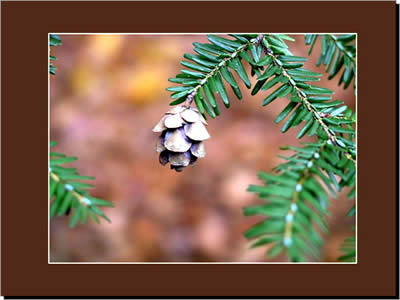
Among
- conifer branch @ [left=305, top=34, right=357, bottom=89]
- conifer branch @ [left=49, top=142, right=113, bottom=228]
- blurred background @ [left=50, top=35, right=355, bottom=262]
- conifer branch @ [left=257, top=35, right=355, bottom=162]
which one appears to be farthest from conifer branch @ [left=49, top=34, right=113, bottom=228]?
blurred background @ [left=50, top=35, right=355, bottom=262]

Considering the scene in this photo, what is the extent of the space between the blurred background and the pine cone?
0.76 meters

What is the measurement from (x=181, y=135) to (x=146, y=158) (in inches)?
39.5

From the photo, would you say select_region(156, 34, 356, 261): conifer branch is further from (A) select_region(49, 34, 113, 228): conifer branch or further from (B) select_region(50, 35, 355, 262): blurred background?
(B) select_region(50, 35, 355, 262): blurred background

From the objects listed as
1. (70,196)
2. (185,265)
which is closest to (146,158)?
(185,265)

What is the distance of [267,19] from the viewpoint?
1.90 ft

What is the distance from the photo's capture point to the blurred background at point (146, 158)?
124cm

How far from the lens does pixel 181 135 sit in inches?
16.8

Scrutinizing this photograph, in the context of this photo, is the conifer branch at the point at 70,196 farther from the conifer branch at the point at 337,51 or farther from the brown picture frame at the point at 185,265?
the conifer branch at the point at 337,51

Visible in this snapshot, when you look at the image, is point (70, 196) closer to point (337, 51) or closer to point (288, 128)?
point (288, 128)

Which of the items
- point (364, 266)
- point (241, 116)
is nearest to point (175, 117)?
point (364, 266)

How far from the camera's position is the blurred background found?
4.08 feet

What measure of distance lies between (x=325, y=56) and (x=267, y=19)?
0.10 meters

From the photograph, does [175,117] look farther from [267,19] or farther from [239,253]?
[239,253]

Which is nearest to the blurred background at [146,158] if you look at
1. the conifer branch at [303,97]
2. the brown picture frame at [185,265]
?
the brown picture frame at [185,265]
